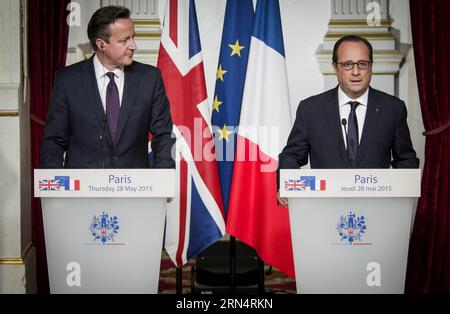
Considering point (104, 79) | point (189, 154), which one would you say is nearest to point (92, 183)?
point (104, 79)

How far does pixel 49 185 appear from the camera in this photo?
3.26 metres

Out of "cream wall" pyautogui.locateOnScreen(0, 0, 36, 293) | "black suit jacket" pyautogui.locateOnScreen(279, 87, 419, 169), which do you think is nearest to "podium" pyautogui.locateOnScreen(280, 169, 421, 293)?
"black suit jacket" pyautogui.locateOnScreen(279, 87, 419, 169)

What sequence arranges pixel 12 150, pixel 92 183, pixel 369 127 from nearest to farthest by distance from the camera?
pixel 92 183
pixel 369 127
pixel 12 150

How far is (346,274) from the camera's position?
3.29 meters

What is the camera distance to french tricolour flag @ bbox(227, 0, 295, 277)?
4.24 metres

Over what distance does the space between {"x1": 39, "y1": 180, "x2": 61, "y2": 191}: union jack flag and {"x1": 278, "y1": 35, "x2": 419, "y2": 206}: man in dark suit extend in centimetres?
128

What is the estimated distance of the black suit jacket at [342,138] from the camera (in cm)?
371

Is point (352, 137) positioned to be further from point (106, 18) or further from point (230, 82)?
point (106, 18)

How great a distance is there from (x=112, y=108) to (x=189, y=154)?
69 centimetres

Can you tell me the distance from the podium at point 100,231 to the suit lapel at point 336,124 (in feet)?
3.73

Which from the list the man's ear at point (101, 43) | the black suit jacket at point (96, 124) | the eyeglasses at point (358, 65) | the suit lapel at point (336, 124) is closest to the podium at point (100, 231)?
the black suit jacket at point (96, 124)

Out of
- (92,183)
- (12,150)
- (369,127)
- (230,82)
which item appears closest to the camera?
(92,183)

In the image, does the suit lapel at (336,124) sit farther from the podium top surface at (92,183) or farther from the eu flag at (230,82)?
the podium top surface at (92,183)
